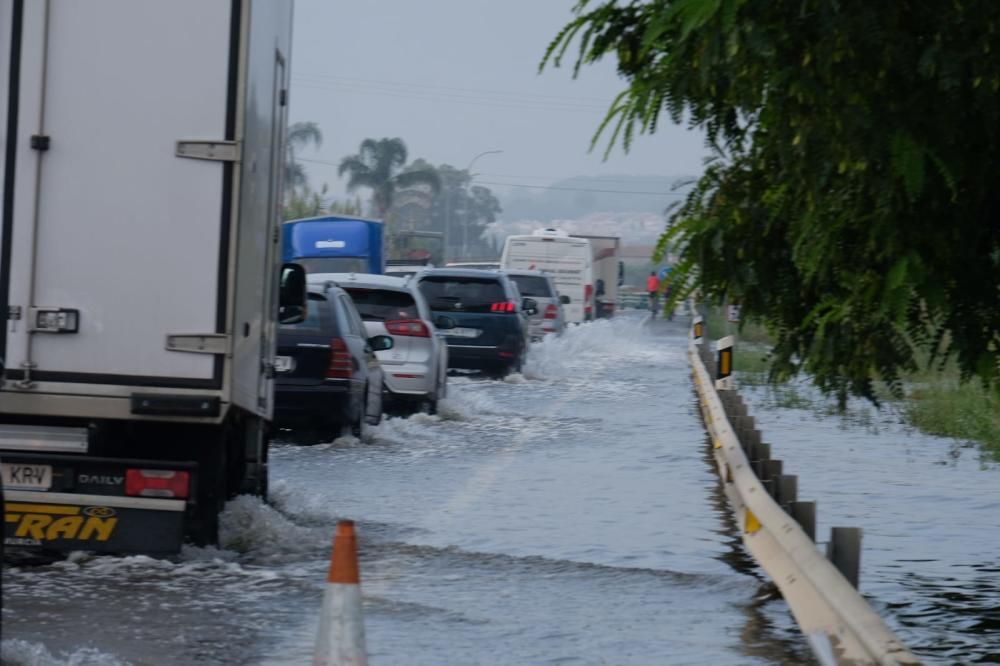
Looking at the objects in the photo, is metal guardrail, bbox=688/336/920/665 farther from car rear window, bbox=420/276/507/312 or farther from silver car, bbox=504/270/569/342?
silver car, bbox=504/270/569/342

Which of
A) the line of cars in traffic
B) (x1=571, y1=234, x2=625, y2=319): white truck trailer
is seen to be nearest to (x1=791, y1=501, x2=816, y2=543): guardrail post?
the line of cars in traffic

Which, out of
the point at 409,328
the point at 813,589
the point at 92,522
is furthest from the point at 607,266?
the point at 813,589

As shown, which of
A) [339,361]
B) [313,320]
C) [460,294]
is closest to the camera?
[339,361]

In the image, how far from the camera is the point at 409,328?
23.4 metres

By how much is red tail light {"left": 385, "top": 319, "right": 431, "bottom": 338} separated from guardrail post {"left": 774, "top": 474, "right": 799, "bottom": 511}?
41.0ft

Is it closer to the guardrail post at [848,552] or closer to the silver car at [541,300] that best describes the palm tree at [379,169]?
the silver car at [541,300]

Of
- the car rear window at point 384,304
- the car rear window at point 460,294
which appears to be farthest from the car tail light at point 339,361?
the car rear window at point 460,294

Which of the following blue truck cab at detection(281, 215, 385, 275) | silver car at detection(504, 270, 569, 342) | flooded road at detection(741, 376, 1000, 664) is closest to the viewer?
flooded road at detection(741, 376, 1000, 664)

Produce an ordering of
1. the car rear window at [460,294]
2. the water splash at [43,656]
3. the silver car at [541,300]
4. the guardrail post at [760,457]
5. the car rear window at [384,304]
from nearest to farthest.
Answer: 1. the water splash at [43,656]
2. the guardrail post at [760,457]
3. the car rear window at [384,304]
4. the car rear window at [460,294]
5. the silver car at [541,300]

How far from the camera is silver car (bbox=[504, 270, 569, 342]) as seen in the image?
154 feet

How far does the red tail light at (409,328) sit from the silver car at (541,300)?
2308cm

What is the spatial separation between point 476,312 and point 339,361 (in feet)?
44.5

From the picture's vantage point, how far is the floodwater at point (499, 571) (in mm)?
8523

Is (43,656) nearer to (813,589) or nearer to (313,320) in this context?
(813,589)
